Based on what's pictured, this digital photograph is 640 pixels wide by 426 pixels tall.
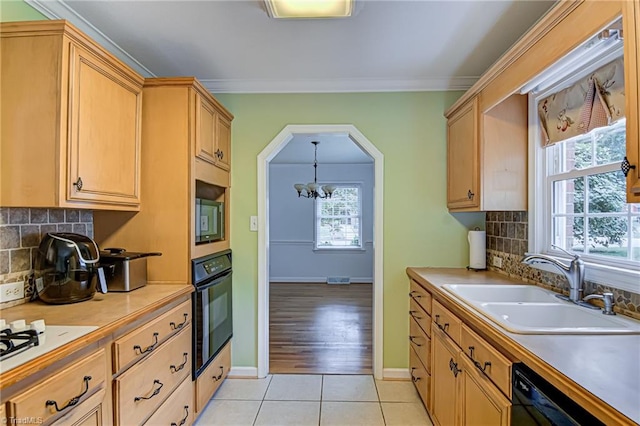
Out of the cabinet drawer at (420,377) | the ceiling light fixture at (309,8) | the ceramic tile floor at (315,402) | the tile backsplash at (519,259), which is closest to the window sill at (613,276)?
the tile backsplash at (519,259)

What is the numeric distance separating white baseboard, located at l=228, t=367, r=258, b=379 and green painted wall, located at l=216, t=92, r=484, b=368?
0.16ft

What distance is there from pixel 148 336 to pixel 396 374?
2044 millimetres

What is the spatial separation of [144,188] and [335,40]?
151 centimetres

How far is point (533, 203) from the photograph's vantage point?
218 centimetres

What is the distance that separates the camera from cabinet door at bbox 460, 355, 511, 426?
1.24m

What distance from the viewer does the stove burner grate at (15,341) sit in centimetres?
99

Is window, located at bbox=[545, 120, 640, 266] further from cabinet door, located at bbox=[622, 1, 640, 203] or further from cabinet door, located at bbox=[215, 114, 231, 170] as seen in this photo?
cabinet door, located at bbox=[215, 114, 231, 170]

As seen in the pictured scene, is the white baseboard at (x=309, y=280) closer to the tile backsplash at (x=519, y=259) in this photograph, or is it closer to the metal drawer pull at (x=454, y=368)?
the tile backsplash at (x=519, y=259)

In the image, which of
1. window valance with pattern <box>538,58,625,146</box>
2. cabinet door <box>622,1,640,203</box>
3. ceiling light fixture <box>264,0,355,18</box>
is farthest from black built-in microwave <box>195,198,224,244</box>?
window valance with pattern <box>538,58,625,146</box>

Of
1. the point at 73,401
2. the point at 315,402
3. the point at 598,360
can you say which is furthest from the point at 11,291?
the point at 598,360

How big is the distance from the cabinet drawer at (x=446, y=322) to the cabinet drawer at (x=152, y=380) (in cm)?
148

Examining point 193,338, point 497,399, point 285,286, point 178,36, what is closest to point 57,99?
point 178,36

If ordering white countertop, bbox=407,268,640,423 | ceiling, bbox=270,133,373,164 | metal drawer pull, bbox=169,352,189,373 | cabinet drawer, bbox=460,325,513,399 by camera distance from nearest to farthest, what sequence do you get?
white countertop, bbox=407,268,640,423 → cabinet drawer, bbox=460,325,513,399 → metal drawer pull, bbox=169,352,189,373 → ceiling, bbox=270,133,373,164

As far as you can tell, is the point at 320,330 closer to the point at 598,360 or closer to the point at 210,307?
the point at 210,307
